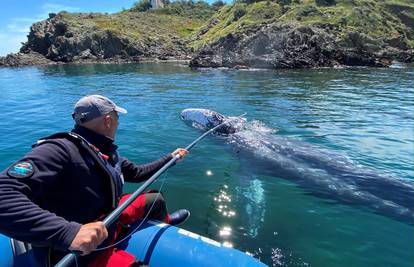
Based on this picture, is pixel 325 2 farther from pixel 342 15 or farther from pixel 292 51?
pixel 292 51

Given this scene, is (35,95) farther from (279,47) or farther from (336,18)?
(336,18)

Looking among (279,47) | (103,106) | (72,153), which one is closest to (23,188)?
(72,153)

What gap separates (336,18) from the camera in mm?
81500

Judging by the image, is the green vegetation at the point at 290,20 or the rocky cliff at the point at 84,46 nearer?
the green vegetation at the point at 290,20

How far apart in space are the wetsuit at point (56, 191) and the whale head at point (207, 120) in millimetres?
10240

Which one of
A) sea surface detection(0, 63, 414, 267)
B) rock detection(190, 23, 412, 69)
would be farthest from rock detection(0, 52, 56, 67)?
sea surface detection(0, 63, 414, 267)

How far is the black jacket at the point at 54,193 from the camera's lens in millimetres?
3438

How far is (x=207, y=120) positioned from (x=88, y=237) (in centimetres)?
1233

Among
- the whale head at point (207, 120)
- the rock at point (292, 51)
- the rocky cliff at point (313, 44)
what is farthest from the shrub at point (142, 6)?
the whale head at point (207, 120)

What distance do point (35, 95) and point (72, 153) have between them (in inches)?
1153

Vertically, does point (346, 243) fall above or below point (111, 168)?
below

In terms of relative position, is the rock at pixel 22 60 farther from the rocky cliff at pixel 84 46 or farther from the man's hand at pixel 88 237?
the man's hand at pixel 88 237

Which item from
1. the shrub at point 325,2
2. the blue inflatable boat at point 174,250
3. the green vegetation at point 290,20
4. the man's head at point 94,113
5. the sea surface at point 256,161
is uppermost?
the shrub at point 325,2

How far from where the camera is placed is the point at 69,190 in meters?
4.00
